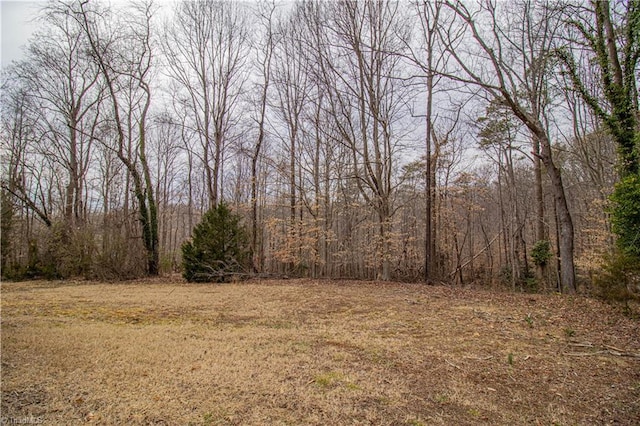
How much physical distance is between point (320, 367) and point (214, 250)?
9206 millimetres

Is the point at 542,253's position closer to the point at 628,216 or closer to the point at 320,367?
the point at 628,216

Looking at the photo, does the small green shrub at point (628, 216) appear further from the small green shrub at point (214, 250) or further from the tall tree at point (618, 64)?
the small green shrub at point (214, 250)

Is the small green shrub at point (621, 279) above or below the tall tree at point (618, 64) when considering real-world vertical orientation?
below

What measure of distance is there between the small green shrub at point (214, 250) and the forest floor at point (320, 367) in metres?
5.58

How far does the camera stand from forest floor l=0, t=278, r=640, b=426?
233cm

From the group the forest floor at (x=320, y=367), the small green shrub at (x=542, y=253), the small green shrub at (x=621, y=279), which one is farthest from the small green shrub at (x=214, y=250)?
the small green shrub at (x=542, y=253)

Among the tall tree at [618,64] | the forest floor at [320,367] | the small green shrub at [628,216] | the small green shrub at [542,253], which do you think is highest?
the tall tree at [618,64]

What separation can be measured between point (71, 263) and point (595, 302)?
16431mm

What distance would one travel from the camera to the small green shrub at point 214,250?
1142 cm

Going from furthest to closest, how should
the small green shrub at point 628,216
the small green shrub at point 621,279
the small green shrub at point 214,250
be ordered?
the small green shrub at point 214,250, the small green shrub at point 621,279, the small green shrub at point 628,216

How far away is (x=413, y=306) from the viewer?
648 centimetres

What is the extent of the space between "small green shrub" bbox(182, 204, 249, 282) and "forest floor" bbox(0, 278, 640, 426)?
5.58 metres

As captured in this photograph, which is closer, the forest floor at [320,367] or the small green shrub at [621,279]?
the forest floor at [320,367]

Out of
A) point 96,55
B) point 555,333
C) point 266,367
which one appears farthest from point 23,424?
point 96,55
